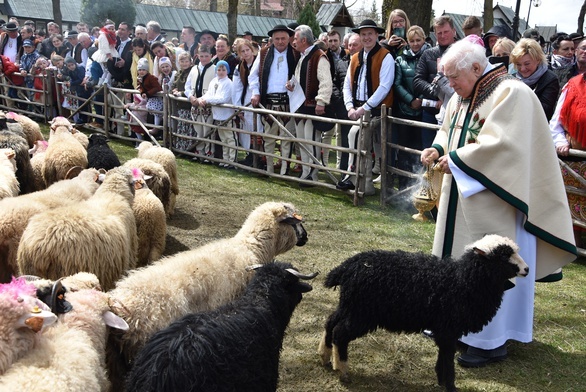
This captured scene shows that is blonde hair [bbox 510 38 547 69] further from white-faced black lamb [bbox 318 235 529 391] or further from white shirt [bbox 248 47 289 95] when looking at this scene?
white shirt [bbox 248 47 289 95]

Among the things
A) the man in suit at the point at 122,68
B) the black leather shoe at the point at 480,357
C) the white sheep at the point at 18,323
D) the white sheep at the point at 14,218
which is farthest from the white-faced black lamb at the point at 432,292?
the man in suit at the point at 122,68

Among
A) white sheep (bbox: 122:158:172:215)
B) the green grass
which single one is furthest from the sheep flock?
white sheep (bbox: 122:158:172:215)

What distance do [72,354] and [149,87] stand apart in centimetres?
928

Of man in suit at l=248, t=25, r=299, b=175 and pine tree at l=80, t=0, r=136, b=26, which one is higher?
pine tree at l=80, t=0, r=136, b=26

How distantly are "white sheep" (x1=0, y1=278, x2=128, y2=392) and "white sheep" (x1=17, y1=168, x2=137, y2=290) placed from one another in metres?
0.69

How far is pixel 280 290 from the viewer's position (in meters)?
3.56

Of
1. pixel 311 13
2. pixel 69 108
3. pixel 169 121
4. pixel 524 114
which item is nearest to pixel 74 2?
pixel 311 13

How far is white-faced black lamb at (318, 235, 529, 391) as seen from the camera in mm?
3689

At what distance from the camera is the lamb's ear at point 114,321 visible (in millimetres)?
3236

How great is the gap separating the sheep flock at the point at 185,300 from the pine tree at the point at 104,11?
30.0 m

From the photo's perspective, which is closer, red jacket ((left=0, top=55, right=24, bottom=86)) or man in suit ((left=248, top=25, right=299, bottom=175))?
man in suit ((left=248, top=25, right=299, bottom=175))

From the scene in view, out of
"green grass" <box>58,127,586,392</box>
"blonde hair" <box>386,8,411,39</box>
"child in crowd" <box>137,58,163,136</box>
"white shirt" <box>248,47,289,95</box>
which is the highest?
→ "blonde hair" <box>386,8,411,39</box>

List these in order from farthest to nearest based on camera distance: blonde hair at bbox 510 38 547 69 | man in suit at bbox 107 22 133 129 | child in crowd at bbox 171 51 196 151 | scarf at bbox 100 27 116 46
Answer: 1. scarf at bbox 100 27 116 46
2. man in suit at bbox 107 22 133 129
3. child in crowd at bbox 171 51 196 151
4. blonde hair at bbox 510 38 547 69

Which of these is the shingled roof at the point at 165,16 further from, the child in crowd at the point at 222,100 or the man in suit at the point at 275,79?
the man in suit at the point at 275,79
